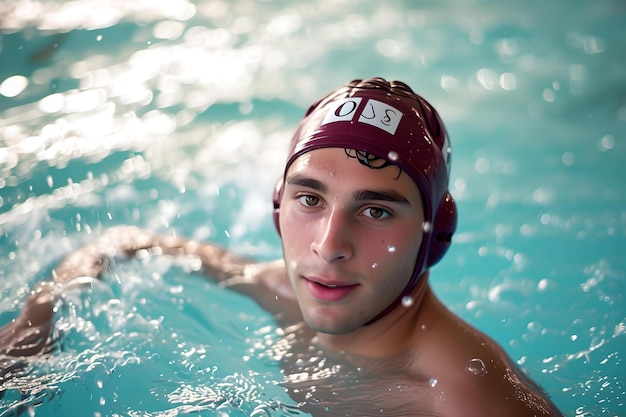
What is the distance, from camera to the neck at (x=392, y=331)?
2934 mm

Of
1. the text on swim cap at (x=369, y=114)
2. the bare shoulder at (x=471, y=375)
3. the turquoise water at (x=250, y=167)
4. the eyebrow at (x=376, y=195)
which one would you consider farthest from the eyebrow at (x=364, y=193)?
the turquoise water at (x=250, y=167)

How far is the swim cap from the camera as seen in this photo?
2697 millimetres

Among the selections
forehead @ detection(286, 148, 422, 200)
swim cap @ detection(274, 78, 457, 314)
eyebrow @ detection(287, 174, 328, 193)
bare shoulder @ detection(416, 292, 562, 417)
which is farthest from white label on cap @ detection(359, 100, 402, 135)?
bare shoulder @ detection(416, 292, 562, 417)

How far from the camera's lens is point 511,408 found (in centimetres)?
266

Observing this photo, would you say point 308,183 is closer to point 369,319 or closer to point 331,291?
point 331,291

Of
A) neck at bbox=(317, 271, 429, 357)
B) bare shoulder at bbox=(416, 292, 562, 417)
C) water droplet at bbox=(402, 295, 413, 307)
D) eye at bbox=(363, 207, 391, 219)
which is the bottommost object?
bare shoulder at bbox=(416, 292, 562, 417)

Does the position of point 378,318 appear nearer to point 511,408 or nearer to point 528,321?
point 511,408

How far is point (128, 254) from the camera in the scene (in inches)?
149

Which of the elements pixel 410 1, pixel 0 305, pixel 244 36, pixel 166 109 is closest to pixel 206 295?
pixel 0 305

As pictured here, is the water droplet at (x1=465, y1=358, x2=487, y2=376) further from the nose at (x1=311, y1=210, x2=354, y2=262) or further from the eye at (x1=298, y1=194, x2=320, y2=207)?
the eye at (x1=298, y1=194, x2=320, y2=207)

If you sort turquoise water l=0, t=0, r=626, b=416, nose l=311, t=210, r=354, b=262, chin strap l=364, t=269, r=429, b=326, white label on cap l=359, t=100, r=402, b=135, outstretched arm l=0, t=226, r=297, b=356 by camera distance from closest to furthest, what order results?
1. nose l=311, t=210, r=354, b=262
2. white label on cap l=359, t=100, r=402, b=135
3. chin strap l=364, t=269, r=429, b=326
4. outstretched arm l=0, t=226, r=297, b=356
5. turquoise water l=0, t=0, r=626, b=416

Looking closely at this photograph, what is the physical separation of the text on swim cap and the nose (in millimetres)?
320

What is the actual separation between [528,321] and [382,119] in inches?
71.6

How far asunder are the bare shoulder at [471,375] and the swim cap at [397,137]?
191mm
